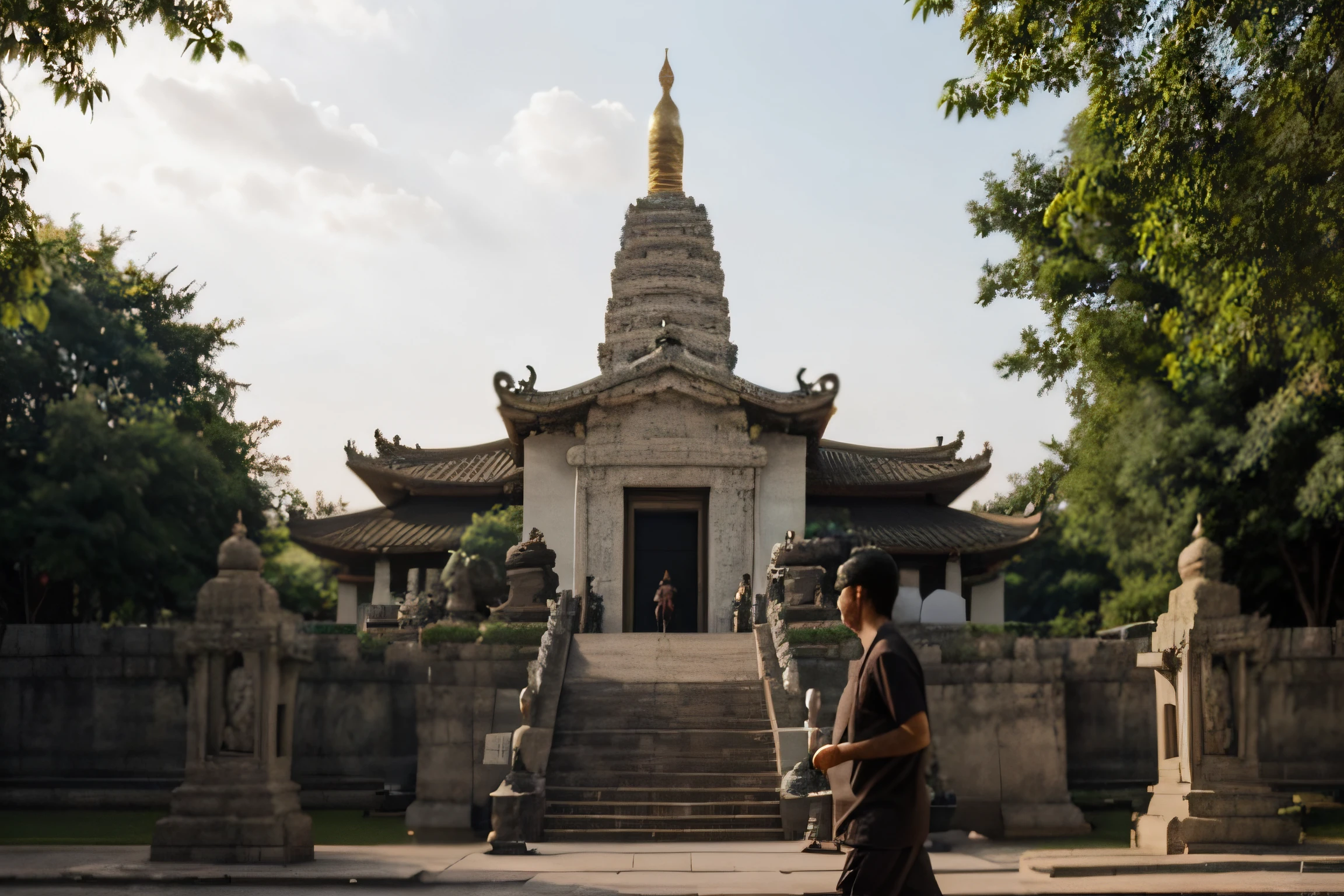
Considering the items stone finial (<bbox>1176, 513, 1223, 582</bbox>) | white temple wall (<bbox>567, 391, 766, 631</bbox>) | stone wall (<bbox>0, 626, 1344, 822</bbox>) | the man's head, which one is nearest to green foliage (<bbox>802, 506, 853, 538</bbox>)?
white temple wall (<bbox>567, 391, 766, 631</bbox>)

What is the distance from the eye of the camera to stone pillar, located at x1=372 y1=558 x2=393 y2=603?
109ft

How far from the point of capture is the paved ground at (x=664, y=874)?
11.5m

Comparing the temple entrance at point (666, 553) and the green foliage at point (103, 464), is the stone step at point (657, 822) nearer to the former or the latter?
the green foliage at point (103, 464)

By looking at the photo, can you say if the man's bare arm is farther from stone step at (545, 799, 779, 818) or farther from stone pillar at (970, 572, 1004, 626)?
stone pillar at (970, 572, 1004, 626)

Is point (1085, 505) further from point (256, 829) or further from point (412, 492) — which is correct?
point (412, 492)

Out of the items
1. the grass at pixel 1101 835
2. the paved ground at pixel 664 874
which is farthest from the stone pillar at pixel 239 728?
the grass at pixel 1101 835

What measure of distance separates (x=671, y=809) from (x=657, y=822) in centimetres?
34

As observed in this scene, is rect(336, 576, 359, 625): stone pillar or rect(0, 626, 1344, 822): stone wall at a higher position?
rect(336, 576, 359, 625): stone pillar

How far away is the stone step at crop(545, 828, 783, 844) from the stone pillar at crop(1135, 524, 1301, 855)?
14.4 ft

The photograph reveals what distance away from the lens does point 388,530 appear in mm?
33125

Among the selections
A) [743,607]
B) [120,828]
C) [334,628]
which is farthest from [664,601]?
[120,828]

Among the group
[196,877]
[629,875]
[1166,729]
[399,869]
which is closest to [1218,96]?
[1166,729]

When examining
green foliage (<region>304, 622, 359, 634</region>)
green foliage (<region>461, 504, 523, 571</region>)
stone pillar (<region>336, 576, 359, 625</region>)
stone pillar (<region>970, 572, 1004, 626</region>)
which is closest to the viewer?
green foliage (<region>304, 622, 359, 634</region>)

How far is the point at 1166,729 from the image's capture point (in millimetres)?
15289
